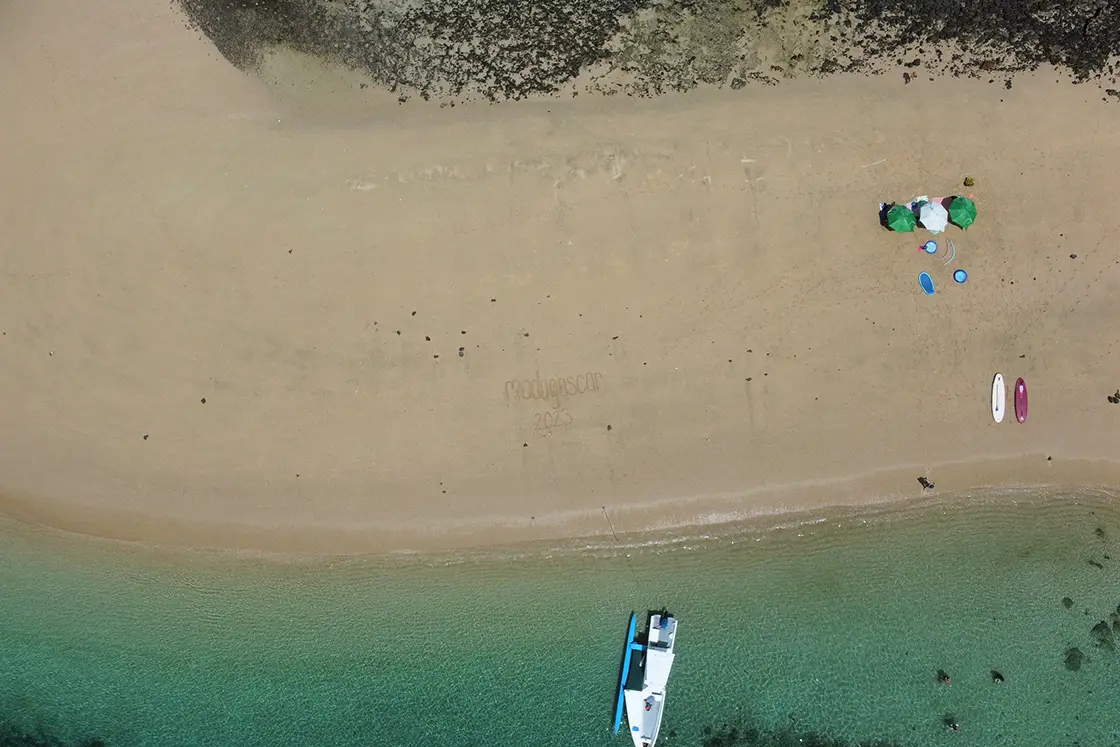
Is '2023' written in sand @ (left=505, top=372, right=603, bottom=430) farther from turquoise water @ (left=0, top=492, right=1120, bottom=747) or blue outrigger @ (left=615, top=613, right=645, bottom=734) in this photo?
blue outrigger @ (left=615, top=613, right=645, bottom=734)

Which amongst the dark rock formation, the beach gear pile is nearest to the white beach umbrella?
the beach gear pile

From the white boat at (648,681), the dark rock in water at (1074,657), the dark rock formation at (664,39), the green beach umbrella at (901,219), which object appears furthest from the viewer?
the dark rock in water at (1074,657)

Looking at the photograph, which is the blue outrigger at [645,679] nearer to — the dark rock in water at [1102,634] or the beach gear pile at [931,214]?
the dark rock in water at [1102,634]

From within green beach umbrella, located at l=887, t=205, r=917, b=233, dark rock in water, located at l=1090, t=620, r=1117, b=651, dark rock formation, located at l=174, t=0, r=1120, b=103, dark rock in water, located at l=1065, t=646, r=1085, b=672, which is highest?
dark rock formation, located at l=174, t=0, r=1120, b=103

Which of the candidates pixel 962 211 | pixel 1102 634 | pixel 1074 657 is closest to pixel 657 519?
pixel 962 211

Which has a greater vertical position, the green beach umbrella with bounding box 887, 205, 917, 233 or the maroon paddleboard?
the green beach umbrella with bounding box 887, 205, 917, 233

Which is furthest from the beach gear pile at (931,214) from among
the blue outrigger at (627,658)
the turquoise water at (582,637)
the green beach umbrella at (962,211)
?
the blue outrigger at (627,658)
